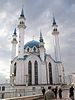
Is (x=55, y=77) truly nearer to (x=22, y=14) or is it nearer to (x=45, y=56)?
(x=45, y=56)

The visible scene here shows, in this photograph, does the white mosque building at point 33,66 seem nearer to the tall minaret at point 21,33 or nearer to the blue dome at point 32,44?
the tall minaret at point 21,33

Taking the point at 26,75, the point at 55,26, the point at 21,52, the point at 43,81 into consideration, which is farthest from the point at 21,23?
the point at 43,81

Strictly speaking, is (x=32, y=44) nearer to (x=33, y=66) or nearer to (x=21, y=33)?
(x=21, y=33)

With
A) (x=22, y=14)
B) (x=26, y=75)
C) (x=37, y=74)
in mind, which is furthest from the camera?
(x=22, y=14)

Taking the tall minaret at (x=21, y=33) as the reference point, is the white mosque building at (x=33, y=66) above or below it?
below

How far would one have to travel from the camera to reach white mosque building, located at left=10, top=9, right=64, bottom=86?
152 feet

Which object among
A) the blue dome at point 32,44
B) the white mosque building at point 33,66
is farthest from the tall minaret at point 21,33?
the blue dome at point 32,44

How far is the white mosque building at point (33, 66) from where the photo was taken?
46406mm

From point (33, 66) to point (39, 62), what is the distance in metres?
2.36

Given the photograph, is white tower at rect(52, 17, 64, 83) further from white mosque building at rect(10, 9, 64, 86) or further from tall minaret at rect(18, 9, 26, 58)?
tall minaret at rect(18, 9, 26, 58)

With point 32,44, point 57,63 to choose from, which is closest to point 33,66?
point 57,63

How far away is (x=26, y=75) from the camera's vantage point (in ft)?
149

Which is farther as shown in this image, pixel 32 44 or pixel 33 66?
pixel 32 44

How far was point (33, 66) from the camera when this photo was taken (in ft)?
162
